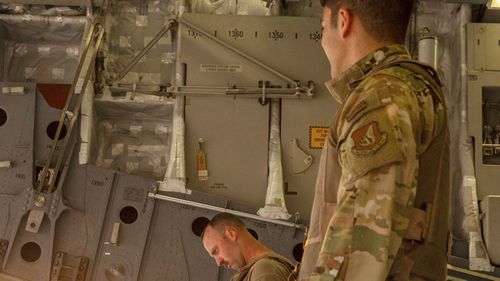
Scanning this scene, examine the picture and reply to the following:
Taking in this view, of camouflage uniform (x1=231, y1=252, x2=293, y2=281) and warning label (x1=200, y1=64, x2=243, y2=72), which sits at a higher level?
warning label (x1=200, y1=64, x2=243, y2=72)

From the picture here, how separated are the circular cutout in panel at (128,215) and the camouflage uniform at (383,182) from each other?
4.31 m

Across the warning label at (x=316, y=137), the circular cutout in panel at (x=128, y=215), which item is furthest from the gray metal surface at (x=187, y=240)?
the warning label at (x=316, y=137)

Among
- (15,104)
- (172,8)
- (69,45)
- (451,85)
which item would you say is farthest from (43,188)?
(451,85)

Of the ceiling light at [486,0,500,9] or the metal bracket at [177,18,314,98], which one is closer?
the ceiling light at [486,0,500,9]

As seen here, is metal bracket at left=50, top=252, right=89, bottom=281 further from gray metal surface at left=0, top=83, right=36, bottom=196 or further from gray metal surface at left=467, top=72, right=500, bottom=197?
gray metal surface at left=467, top=72, right=500, bottom=197

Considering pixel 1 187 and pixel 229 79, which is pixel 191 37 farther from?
pixel 1 187

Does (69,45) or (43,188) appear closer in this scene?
(43,188)

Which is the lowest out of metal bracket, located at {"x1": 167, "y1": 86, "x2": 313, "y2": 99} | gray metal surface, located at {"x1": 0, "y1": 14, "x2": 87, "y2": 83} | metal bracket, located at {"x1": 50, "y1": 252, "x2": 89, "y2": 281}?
metal bracket, located at {"x1": 50, "y1": 252, "x2": 89, "y2": 281}

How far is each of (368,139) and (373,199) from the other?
14cm

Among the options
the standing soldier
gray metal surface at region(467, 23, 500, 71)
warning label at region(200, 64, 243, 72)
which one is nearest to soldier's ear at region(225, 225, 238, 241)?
the standing soldier

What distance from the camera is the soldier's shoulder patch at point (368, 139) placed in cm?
153

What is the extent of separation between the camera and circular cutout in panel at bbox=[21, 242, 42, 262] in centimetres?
591

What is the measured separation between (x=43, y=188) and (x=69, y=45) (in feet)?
4.94

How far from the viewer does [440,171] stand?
1710 mm
